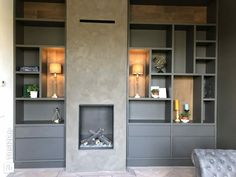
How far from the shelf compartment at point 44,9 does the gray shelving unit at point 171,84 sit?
1333mm

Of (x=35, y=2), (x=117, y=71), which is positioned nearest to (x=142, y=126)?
(x=117, y=71)

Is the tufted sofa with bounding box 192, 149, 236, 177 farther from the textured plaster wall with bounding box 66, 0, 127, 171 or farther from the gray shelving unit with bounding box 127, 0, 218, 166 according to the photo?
the textured plaster wall with bounding box 66, 0, 127, 171

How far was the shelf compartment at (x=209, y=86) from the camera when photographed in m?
4.04

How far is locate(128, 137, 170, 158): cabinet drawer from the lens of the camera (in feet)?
12.6

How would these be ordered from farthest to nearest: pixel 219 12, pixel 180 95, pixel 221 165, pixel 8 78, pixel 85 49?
pixel 180 95
pixel 219 12
pixel 85 49
pixel 8 78
pixel 221 165

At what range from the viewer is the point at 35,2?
13.4ft

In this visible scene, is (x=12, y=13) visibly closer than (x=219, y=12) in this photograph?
Yes

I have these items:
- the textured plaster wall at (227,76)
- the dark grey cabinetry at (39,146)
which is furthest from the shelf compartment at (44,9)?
the textured plaster wall at (227,76)

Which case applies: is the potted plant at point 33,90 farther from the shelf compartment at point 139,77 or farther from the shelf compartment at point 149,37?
the shelf compartment at point 149,37

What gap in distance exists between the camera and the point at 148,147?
3.87 meters

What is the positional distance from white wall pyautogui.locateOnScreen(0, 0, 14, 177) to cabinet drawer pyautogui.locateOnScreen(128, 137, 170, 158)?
1952 mm

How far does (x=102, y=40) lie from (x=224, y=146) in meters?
2.68

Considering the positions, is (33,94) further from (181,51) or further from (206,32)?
(206,32)

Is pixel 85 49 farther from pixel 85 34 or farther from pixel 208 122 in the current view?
pixel 208 122
